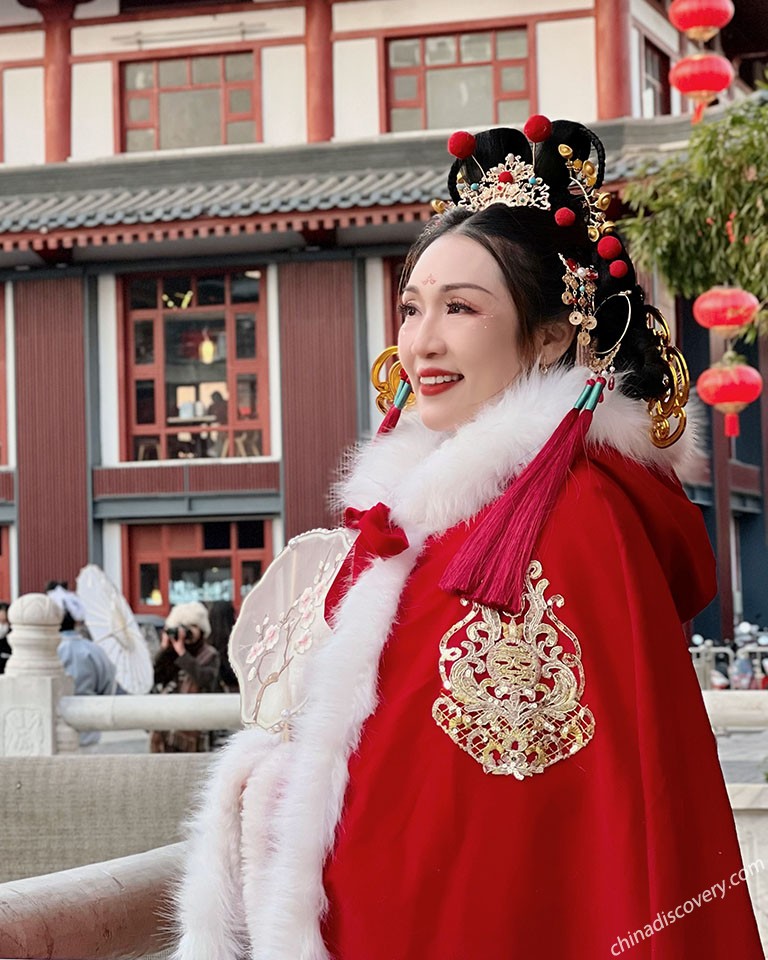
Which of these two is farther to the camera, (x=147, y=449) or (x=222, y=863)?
(x=147, y=449)

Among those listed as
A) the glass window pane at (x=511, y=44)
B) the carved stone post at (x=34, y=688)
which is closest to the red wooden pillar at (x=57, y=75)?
the glass window pane at (x=511, y=44)

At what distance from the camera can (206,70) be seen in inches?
591

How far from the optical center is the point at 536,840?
1.91 metres

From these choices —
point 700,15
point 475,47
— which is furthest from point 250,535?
point 700,15

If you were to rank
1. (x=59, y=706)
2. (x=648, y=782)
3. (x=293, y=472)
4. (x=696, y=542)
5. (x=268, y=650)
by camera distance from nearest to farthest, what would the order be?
(x=648, y=782) < (x=696, y=542) < (x=268, y=650) < (x=59, y=706) < (x=293, y=472)

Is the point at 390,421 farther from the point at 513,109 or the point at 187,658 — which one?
the point at 513,109

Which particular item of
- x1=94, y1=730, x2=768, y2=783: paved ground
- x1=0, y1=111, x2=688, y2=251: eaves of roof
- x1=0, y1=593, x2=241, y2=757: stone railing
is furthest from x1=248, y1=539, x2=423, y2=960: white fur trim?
x1=0, y1=111, x2=688, y2=251: eaves of roof

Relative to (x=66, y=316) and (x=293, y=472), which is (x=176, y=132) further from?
(x=293, y=472)

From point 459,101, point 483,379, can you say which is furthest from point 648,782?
point 459,101

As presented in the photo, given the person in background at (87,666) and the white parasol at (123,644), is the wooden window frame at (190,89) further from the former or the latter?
the person in background at (87,666)

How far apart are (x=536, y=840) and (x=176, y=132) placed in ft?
45.4

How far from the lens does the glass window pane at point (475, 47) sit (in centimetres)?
1451

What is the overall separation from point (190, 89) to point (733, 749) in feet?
28.0

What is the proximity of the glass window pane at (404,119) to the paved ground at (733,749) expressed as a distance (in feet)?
21.5
